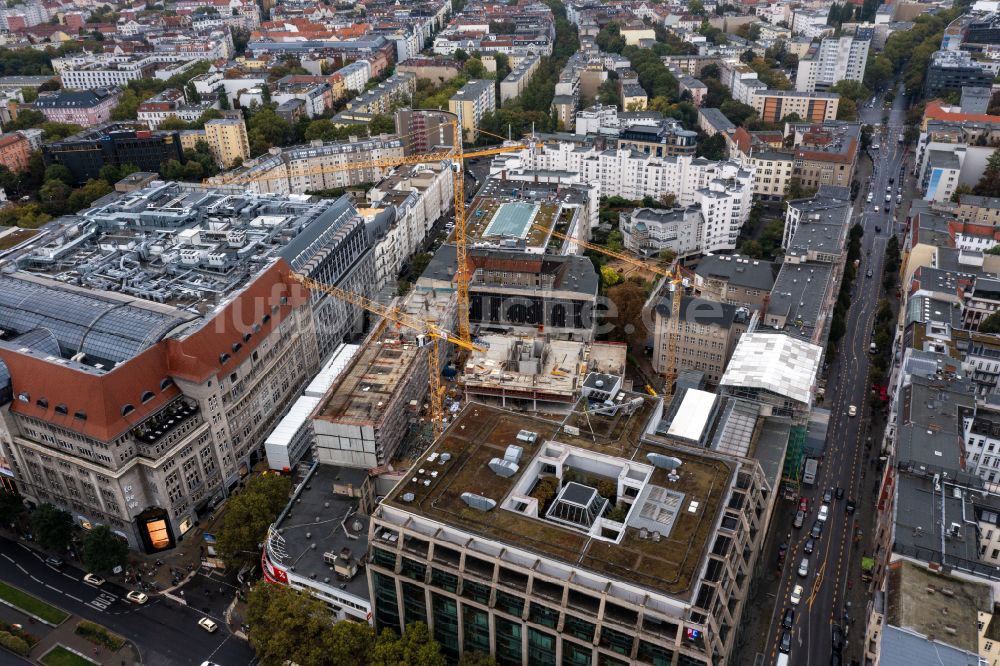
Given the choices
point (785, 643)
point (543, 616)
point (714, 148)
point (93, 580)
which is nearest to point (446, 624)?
point (543, 616)

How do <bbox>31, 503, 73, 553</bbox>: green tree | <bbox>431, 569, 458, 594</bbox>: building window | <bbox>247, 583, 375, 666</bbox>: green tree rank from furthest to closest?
<bbox>31, 503, 73, 553</bbox>: green tree
<bbox>247, 583, 375, 666</bbox>: green tree
<bbox>431, 569, 458, 594</bbox>: building window

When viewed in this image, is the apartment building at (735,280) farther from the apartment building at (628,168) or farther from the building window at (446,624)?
the building window at (446,624)

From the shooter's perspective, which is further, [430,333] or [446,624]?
[430,333]

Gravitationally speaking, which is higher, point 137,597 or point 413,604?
point 413,604

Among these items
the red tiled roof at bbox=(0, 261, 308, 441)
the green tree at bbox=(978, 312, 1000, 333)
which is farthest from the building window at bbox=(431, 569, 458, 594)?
the green tree at bbox=(978, 312, 1000, 333)

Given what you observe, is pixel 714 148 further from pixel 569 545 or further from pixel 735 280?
pixel 569 545

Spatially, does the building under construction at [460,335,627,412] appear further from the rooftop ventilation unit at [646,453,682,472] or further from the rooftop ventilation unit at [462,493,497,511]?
the rooftop ventilation unit at [462,493,497,511]
